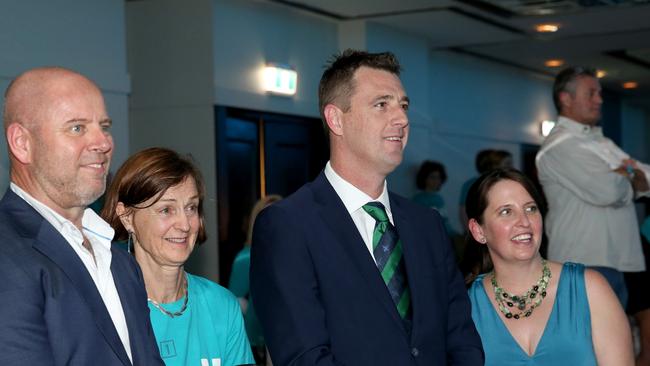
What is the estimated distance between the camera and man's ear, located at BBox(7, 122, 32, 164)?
6.28 ft

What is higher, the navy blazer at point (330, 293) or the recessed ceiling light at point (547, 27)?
the recessed ceiling light at point (547, 27)

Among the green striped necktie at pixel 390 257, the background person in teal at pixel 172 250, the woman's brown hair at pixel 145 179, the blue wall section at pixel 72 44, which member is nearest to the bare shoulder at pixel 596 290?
the green striped necktie at pixel 390 257

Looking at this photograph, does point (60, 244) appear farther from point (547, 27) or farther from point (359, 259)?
point (547, 27)

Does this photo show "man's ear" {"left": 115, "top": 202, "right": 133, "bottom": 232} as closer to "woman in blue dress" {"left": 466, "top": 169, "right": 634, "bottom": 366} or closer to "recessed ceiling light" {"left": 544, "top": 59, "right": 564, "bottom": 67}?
"woman in blue dress" {"left": 466, "top": 169, "right": 634, "bottom": 366}

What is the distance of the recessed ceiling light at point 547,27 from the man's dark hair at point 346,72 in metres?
5.93

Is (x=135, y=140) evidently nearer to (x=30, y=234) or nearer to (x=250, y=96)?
(x=250, y=96)

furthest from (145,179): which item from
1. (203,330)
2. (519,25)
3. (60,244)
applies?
(519,25)

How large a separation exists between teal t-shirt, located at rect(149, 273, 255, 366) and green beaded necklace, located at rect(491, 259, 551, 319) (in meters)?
1.03

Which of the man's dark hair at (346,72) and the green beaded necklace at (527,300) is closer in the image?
the man's dark hair at (346,72)

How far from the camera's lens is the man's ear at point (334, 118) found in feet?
9.09

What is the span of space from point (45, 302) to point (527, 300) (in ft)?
6.49

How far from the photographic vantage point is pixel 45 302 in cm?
176

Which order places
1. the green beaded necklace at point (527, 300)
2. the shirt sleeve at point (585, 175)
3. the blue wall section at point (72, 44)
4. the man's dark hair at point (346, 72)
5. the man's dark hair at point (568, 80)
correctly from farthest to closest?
the blue wall section at point (72, 44) → the man's dark hair at point (568, 80) → the shirt sleeve at point (585, 175) → the green beaded necklace at point (527, 300) → the man's dark hair at point (346, 72)

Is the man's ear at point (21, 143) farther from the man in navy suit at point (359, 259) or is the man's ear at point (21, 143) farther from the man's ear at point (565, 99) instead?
the man's ear at point (565, 99)
